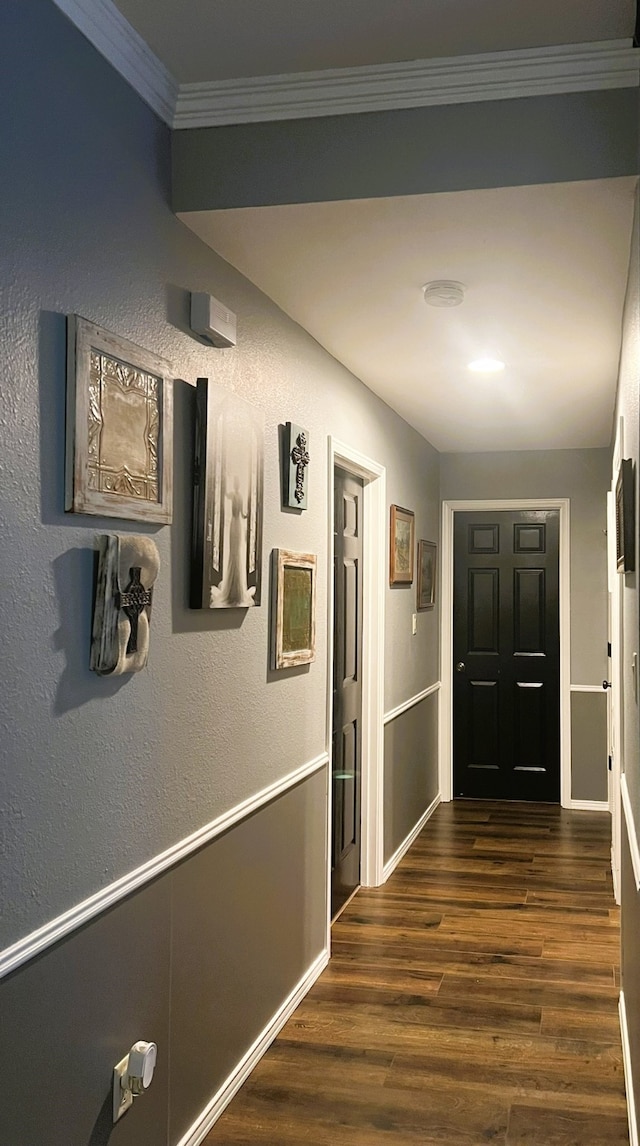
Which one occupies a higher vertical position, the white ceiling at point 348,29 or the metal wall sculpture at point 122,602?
the white ceiling at point 348,29

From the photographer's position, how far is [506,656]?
675 centimetres

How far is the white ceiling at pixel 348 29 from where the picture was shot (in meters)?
2.02

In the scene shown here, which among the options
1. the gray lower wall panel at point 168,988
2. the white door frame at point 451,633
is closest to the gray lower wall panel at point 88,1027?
the gray lower wall panel at point 168,988

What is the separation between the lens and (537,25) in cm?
209

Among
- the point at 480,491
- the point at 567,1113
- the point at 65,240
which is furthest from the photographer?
the point at 480,491

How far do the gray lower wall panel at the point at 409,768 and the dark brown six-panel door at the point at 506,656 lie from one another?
364 millimetres

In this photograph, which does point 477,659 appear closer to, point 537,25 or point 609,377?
point 609,377

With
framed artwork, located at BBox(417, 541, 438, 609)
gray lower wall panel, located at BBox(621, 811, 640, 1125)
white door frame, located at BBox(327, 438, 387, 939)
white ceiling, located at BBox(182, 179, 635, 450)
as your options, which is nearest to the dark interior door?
white door frame, located at BBox(327, 438, 387, 939)

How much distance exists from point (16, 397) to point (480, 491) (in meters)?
5.19

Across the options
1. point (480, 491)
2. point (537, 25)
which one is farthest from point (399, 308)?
point (480, 491)

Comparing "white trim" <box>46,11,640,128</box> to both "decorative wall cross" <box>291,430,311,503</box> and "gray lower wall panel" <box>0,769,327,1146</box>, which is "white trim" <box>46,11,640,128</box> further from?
"gray lower wall panel" <box>0,769,327,1146</box>

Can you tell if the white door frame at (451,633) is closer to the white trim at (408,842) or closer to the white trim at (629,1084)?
the white trim at (408,842)

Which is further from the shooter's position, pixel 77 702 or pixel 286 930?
pixel 286 930

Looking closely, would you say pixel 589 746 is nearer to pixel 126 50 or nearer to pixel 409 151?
pixel 409 151
